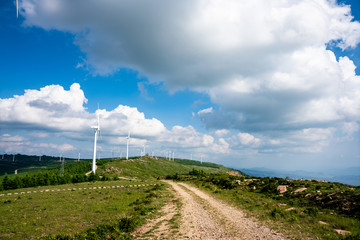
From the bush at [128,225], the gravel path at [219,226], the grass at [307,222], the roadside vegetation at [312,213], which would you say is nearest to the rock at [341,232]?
the roadside vegetation at [312,213]

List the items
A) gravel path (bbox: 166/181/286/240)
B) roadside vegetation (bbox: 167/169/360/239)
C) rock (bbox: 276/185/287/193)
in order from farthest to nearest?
rock (bbox: 276/185/287/193) → roadside vegetation (bbox: 167/169/360/239) → gravel path (bbox: 166/181/286/240)

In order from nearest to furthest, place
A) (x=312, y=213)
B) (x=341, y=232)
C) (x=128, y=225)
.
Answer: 1. (x=341, y=232)
2. (x=128, y=225)
3. (x=312, y=213)

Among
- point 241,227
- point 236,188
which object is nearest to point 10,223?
point 241,227

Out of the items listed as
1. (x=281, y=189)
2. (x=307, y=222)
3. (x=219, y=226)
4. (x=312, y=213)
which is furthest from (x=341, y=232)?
(x=281, y=189)

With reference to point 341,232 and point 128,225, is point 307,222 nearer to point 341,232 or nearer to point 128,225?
point 341,232

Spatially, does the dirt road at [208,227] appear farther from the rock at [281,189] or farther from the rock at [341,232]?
the rock at [281,189]

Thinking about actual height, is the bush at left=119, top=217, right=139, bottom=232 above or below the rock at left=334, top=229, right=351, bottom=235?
below

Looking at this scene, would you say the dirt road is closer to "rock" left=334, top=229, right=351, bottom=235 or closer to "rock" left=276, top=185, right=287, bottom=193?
"rock" left=334, top=229, right=351, bottom=235

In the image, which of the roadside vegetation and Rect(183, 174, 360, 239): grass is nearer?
Rect(183, 174, 360, 239): grass

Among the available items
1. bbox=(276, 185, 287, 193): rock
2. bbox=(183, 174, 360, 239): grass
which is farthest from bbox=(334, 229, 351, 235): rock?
bbox=(276, 185, 287, 193): rock

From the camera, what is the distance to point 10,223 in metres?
22.9

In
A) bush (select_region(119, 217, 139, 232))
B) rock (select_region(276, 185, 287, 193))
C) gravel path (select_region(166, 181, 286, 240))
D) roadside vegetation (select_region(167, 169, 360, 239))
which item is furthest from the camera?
rock (select_region(276, 185, 287, 193))

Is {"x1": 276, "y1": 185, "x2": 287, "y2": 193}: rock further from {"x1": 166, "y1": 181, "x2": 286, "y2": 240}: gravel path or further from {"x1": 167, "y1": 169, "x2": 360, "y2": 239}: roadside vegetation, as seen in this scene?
{"x1": 166, "y1": 181, "x2": 286, "y2": 240}: gravel path

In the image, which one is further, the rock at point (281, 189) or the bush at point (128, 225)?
the rock at point (281, 189)
